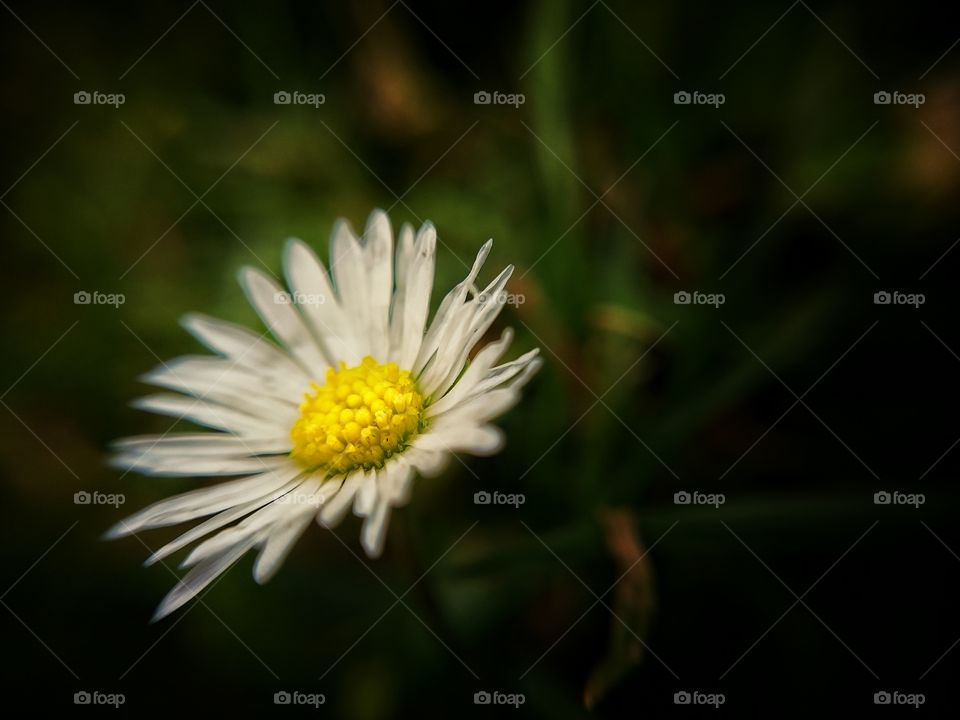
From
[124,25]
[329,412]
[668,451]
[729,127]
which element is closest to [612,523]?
[668,451]

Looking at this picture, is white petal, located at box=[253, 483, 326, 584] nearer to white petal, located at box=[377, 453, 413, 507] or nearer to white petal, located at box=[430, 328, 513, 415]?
white petal, located at box=[377, 453, 413, 507]

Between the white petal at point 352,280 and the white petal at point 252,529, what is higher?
the white petal at point 352,280

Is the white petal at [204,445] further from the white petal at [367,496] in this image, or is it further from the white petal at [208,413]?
the white petal at [367,496]

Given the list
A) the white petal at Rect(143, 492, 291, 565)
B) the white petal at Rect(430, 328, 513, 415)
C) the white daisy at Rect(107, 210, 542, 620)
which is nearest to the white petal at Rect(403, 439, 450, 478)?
the white daisy at Rect(107, 210, 542, 620)

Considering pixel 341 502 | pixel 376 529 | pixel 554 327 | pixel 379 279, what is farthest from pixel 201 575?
pixel 554 327

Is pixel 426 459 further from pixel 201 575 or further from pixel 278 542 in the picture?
pixel 201 575

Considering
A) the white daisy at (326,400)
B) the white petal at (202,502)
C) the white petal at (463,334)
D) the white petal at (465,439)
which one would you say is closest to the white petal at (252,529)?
the white daisy at (326,400)

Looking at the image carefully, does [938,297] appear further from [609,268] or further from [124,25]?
[124,25]

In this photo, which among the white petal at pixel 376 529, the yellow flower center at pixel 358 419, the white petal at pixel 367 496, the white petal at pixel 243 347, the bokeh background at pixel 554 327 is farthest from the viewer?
the bokeh background at pixel 554 327

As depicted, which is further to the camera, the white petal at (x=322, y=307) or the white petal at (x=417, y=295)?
the white petal at (x=322, y=307)
